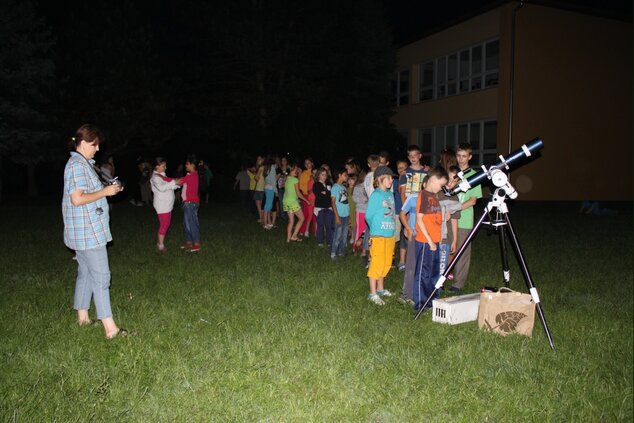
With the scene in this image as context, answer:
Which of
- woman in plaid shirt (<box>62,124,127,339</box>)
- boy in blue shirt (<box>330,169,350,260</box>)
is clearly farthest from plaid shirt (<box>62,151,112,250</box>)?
boy in blue shirt (<box>330,169,350,260</box>)

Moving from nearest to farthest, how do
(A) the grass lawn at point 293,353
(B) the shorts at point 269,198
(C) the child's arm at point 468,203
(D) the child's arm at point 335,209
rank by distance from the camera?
(A) the grass lawn at point 293,353
(C) the child's arm at point 468,203
(D) the child's arm at point 335,209
(B) the shorts at point 269,198

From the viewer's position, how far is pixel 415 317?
547 cm

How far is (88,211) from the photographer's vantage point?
178 inches

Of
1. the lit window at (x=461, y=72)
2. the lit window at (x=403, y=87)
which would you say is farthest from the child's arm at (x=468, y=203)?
the lit window at (x=403, y=87)

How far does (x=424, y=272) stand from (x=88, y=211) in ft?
11.1

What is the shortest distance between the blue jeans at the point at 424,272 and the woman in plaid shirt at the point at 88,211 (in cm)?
313

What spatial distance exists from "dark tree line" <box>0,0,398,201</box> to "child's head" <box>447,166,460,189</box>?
760 inches

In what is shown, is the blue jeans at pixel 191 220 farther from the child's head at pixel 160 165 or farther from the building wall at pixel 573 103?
the building wall at pixel 573 103

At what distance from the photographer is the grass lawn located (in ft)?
11.9

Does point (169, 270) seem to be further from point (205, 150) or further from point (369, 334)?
point (205, 150)

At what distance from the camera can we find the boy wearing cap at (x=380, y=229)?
6234mm

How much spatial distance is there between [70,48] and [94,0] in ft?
10.2

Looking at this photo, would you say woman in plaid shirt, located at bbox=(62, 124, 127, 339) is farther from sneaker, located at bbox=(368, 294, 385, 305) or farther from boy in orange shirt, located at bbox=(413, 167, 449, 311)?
boy in orange shirt, located at bbox=(413, 167, 449, 311)

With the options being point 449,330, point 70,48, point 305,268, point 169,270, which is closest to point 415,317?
point 449,330
